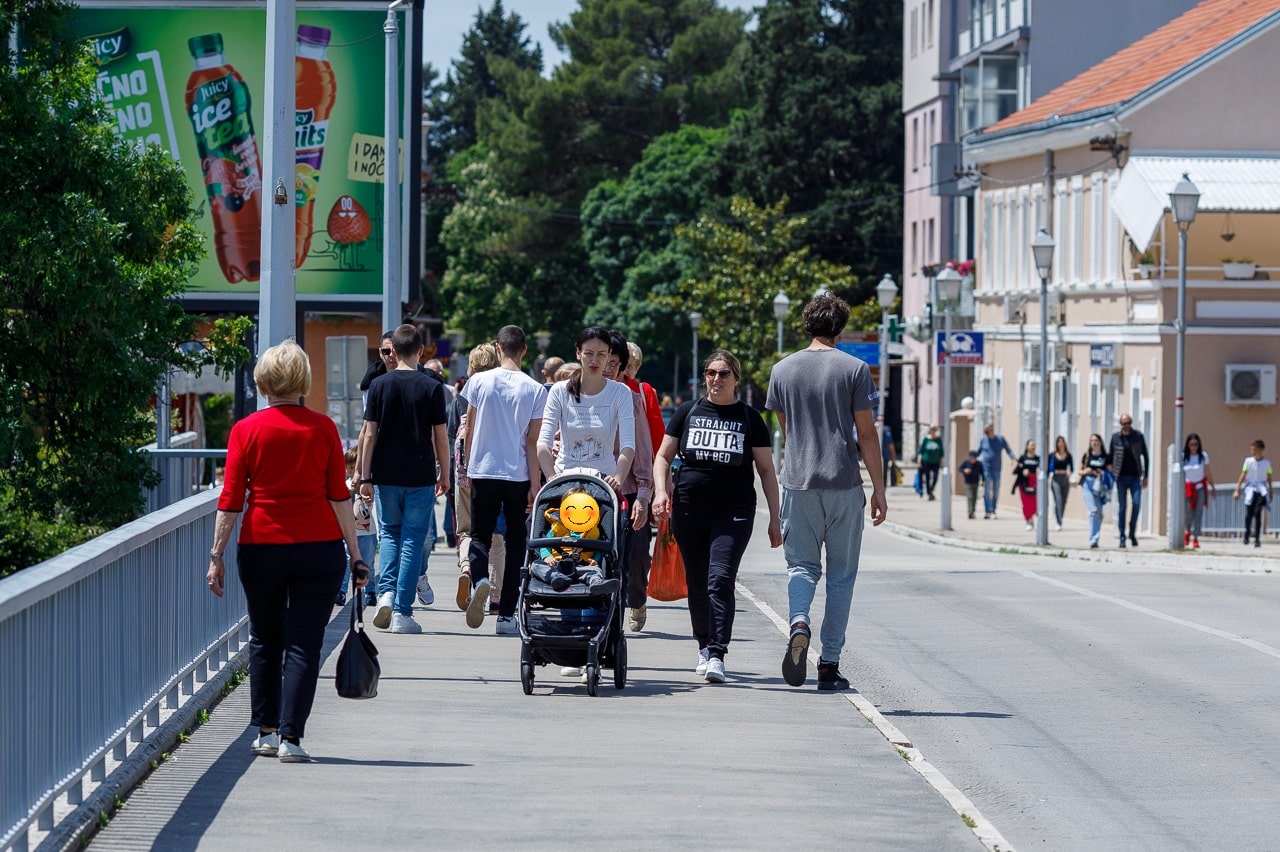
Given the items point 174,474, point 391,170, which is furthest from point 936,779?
point 391,170

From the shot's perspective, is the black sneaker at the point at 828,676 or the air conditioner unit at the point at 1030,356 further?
the air conditioner unit at the point at 1030,356

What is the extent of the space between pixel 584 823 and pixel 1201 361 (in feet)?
101

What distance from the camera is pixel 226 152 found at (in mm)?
29609

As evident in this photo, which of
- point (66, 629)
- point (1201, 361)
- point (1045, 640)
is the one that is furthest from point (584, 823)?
point (1201, 361)

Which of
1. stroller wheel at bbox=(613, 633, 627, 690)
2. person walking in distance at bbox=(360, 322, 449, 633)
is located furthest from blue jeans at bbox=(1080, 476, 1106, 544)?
stroller wheel at bbox=(613, 633, 627, 690)

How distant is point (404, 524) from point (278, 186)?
213 cm

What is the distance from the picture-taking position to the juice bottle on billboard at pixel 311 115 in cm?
2947

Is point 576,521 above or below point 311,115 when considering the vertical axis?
below

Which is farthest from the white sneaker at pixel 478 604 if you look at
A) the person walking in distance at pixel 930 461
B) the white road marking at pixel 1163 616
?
the person walking in distance at pixel 930 461

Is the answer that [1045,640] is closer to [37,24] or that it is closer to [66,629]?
[66,629]

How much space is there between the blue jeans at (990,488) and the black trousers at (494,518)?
2967 centimetres

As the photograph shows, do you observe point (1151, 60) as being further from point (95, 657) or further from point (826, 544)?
point (95, 657)

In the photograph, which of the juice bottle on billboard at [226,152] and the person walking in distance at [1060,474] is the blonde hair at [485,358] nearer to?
the juice bottle on billboard at [226,152]

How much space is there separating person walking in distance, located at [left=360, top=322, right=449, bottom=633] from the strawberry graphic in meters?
17.2
